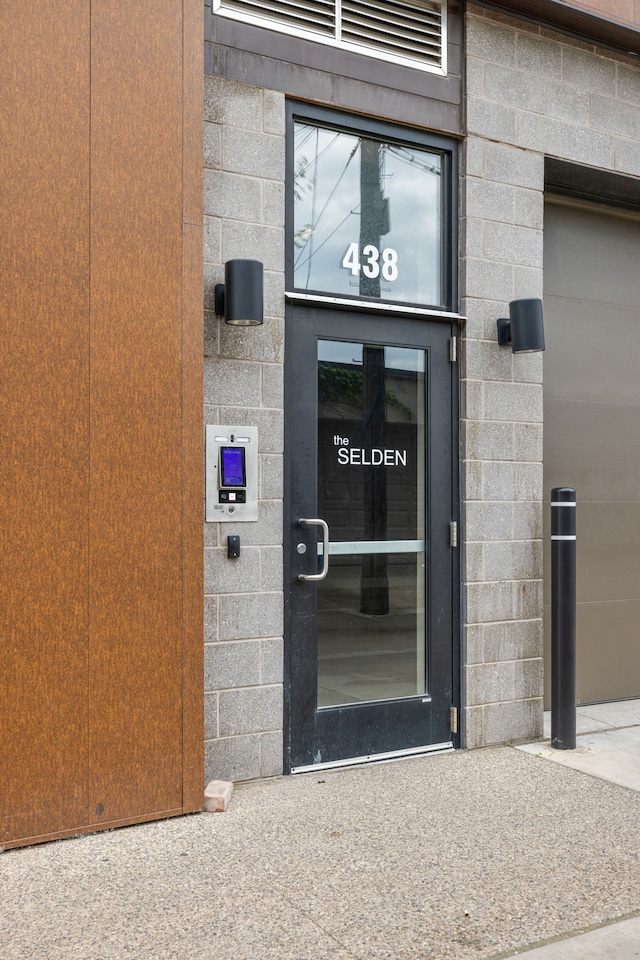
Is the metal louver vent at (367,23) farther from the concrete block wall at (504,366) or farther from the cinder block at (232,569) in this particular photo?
the cinder block at (232,569)

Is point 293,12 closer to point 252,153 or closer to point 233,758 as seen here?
point 252,153

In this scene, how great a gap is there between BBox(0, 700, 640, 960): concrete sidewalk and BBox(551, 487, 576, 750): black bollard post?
0.60m

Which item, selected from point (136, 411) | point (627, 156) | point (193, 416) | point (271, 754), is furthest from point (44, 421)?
point (627, 156)

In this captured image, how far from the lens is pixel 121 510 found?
133 inches

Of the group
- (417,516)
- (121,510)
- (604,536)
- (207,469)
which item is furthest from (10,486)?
(604,536)

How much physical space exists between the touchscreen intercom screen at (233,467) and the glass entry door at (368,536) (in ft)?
0.97

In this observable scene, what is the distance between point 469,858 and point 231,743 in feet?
3.87

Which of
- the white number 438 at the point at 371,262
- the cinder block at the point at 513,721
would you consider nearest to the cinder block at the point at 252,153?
the white number 438 at the point at 371,262

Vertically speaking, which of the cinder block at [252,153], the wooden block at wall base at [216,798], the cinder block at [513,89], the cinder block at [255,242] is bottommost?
the wooden block at wall base at [216,798]

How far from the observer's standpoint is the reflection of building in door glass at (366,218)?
4.25 m

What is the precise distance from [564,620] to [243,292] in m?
2.33

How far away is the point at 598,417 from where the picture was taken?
18.3 ft

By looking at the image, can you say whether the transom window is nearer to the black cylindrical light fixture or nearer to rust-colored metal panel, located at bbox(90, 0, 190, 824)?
the black cylindrical light fixture

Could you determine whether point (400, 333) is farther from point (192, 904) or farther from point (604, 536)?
point (192, 904)
